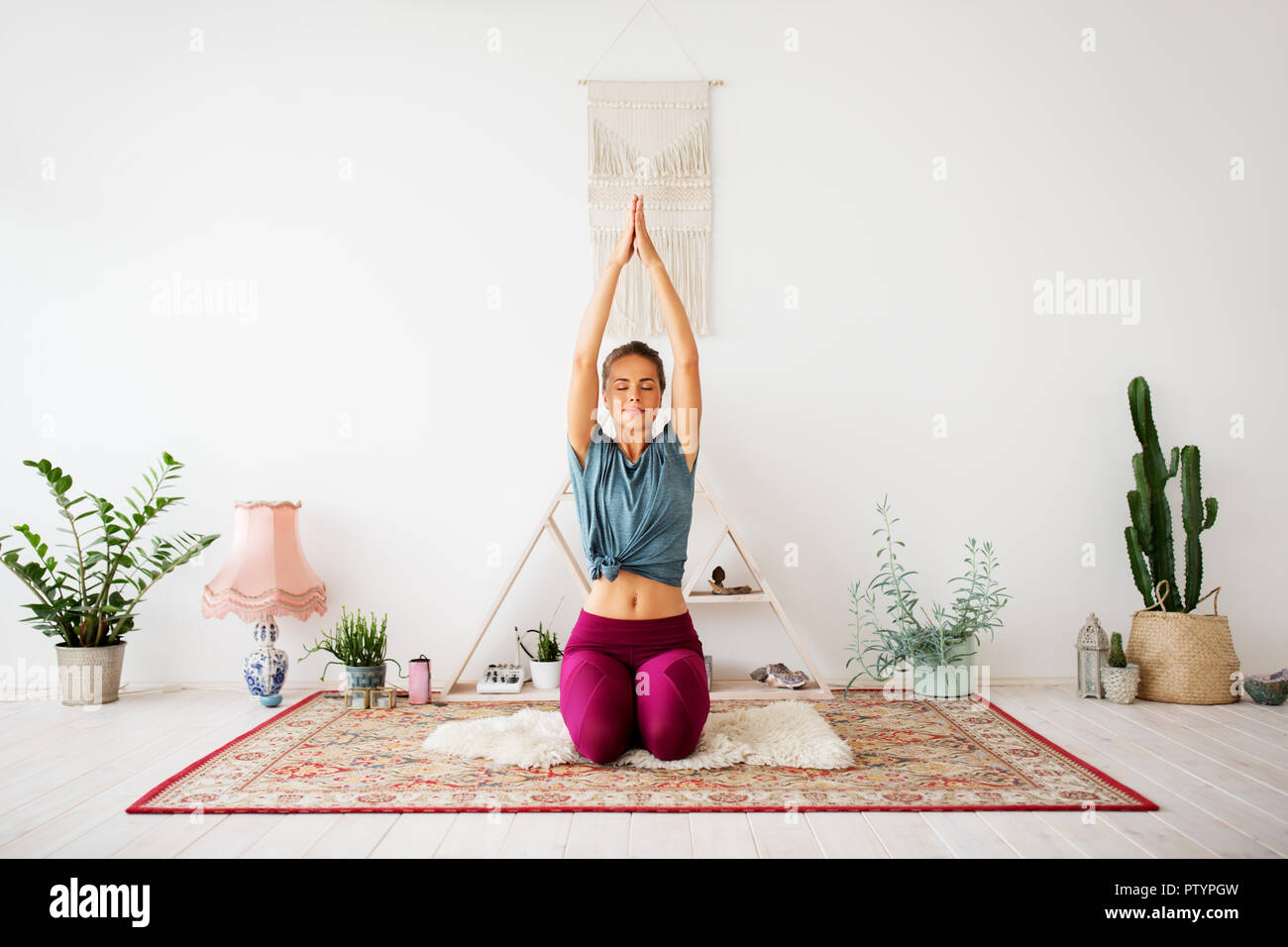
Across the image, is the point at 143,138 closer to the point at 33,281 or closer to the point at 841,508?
the point at 33,281

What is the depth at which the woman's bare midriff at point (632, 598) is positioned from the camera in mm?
2744

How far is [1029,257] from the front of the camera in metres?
3.99

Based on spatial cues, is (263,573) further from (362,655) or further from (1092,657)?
(1092,657)

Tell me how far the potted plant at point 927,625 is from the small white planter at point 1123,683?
44 centimetres

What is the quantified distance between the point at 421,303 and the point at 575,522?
3.70 feet

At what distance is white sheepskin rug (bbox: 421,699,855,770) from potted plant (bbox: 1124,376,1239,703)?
1.44 metres

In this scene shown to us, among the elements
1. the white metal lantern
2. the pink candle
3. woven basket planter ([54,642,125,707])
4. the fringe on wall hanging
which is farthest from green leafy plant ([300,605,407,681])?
the white metal lantern

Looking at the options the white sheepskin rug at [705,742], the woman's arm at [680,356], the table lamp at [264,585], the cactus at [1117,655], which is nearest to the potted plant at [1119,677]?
the cactus at [1117,655]

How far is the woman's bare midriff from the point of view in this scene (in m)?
2.74

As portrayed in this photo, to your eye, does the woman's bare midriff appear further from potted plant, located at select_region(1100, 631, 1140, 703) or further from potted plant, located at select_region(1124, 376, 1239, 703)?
potted plant, located at select_region(1124, 376, 1239, 703)

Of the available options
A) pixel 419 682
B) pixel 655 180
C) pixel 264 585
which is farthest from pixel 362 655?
pixel 655 180

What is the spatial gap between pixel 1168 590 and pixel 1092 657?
1.48 feet
